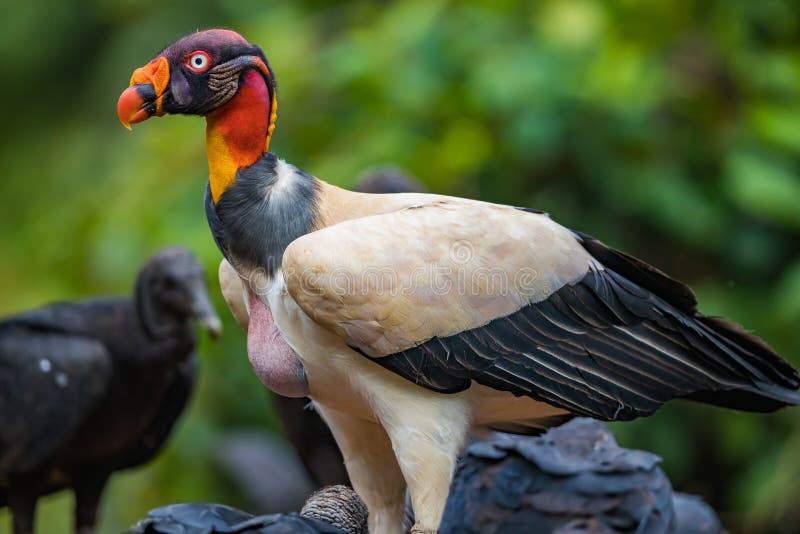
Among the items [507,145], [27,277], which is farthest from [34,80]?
[507,145]

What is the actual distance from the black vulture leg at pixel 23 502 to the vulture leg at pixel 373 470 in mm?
1494

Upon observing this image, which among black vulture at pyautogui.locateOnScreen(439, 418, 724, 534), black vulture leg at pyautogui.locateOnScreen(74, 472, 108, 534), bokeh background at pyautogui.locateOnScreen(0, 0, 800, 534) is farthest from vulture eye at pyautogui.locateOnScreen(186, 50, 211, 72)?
bokeh background at pyautogui.locateOnScreen(0, 0, 800, 534)

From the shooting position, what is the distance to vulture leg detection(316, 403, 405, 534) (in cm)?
226

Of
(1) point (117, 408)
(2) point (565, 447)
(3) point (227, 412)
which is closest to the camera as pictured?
(2) point (565, 447)

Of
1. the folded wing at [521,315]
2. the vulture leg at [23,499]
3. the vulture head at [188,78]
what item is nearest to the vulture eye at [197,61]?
the vulture head at [188,78]

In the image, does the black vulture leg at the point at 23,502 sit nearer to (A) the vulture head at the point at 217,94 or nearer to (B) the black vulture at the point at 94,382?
(B) the black vulture at the point at 94,382

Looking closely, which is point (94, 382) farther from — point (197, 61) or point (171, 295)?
point (197, 61)

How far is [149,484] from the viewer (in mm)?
5027

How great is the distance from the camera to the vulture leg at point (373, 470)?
7.41 ft

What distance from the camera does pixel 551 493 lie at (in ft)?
6.42

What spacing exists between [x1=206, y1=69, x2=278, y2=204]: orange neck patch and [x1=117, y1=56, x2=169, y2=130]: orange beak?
108 millimetres

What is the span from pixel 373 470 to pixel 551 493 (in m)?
0.45

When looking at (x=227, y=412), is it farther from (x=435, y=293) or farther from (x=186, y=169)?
(x=435, y=293)

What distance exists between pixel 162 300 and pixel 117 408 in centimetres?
35
